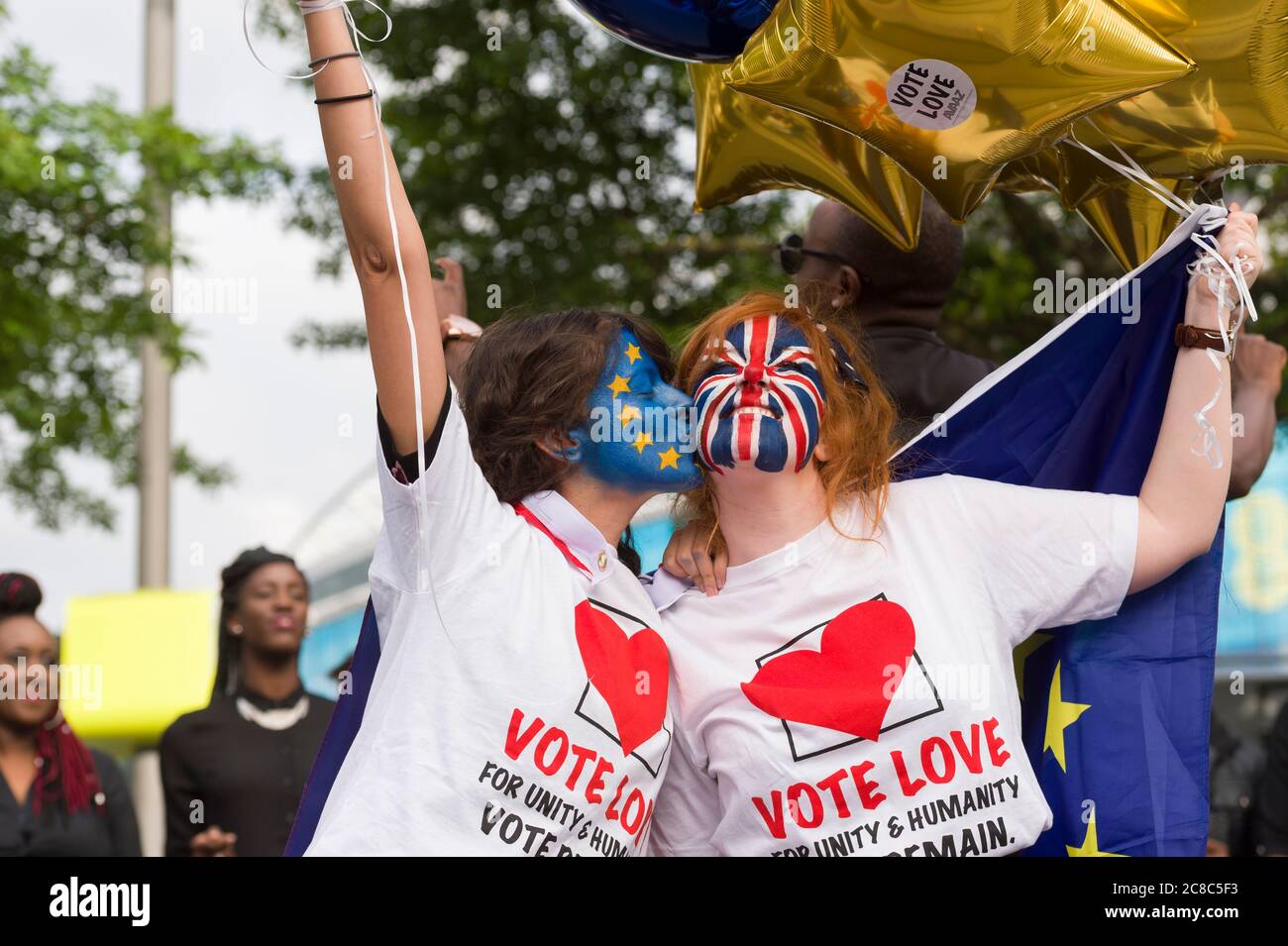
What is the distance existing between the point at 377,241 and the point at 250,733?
268 cm

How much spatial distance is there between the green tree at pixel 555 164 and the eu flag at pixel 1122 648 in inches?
194

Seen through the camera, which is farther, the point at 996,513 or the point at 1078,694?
the point at 1078,694

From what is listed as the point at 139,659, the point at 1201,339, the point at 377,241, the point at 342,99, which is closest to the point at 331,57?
the point at 342,99

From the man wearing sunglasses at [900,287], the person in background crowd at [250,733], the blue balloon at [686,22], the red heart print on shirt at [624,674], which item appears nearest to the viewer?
the red heart print on shirt at [624,674]

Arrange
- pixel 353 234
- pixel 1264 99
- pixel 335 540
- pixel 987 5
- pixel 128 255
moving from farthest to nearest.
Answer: pixel 335 540
pixel 128 255
pixel 1264 99
pixel 987 5
pixel 353 234

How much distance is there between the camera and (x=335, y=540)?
29469 mm

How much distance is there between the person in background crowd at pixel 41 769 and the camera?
463 cm

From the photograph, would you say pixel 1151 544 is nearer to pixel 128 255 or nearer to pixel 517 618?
pixel 517 618

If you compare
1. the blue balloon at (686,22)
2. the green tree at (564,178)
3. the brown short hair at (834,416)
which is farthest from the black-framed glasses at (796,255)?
the green tree at (564,178)

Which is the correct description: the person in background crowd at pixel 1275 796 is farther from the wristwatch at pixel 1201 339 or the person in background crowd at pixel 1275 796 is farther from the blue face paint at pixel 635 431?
the blue face paint at pixel 635 431

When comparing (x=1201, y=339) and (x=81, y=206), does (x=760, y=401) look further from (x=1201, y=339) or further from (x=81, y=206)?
(x=81, y=206)

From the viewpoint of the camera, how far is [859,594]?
2592 millimetres
